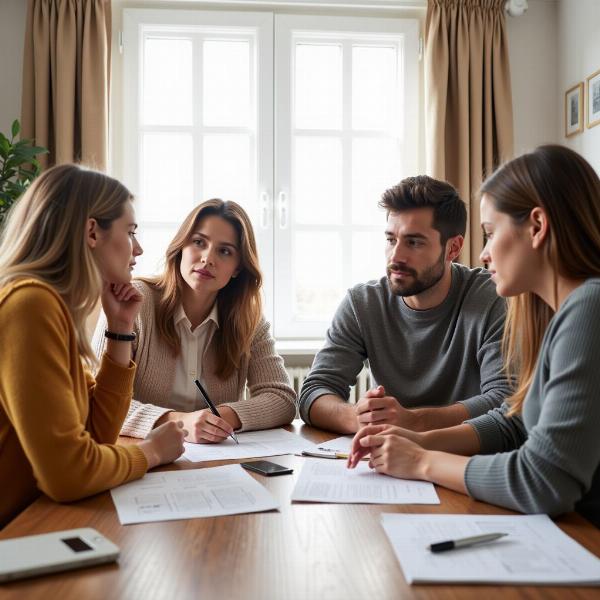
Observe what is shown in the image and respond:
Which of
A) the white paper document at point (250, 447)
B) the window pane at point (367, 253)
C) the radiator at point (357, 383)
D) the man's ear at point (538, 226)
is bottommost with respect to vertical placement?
the radiator at point (357, 383)

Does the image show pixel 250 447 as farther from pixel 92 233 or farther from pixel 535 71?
pixel 535 71

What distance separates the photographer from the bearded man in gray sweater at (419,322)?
6.08 feet

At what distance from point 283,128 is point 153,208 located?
2.56 feet

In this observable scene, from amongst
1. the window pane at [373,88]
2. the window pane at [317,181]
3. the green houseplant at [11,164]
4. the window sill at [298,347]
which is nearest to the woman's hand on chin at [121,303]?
the green houseplant at [11,164]

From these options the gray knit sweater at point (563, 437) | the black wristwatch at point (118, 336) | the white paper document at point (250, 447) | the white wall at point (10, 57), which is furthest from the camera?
the white wall at point (10, 57)

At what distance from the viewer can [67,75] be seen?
3234 millimetres

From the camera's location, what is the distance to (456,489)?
1137mm

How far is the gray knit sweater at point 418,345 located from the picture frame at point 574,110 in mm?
1695

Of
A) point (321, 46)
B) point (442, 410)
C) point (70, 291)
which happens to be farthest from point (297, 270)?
point (70, 291)

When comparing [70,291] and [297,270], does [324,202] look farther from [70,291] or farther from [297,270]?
[70,291]

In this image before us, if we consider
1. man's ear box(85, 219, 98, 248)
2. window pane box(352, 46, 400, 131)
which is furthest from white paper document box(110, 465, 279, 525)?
window pane box(352, 46, 400, 131)

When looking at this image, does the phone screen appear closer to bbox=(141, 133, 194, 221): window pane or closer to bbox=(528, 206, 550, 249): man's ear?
bbox=(528, 206, 550, 249): man's ear

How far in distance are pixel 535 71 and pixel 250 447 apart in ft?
9.51

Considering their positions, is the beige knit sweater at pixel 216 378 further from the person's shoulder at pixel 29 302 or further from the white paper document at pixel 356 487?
the person's shoulder at pixel 29 302
